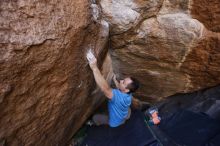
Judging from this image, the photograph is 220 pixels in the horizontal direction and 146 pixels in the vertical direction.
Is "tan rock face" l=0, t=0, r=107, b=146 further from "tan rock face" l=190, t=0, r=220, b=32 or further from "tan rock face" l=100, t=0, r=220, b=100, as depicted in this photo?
"tan rock face" l=190, t=0, r=220, b=32

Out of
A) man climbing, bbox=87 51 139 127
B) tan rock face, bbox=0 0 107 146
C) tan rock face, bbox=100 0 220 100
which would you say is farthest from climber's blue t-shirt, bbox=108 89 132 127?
tan rock face, bbox=100 0 220 100

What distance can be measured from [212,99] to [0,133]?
3060 millimetres

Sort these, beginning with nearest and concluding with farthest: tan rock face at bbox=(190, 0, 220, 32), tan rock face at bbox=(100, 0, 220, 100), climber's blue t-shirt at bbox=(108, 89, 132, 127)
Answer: tan rock face at bbox=(190, 0, 220, 32) < tan rock face at bbox=(100, 0, 220, 100) < climber's blue t-shirt at bbox=(108, 89, 132, 127)

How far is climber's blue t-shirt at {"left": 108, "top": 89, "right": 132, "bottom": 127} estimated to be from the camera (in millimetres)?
3768

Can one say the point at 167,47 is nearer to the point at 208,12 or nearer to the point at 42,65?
the point at 208,12

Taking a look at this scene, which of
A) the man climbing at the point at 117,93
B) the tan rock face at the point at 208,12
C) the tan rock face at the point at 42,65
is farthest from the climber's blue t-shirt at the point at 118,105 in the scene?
the tan rock face at the point at 208,12

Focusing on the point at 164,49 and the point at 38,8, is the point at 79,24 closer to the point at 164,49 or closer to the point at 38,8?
the point at 38,8

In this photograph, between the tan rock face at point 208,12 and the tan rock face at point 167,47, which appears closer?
the tan rock face at point 208,12

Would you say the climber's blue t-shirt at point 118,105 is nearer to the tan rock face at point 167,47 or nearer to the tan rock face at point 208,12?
the tan rock face at point 167,47

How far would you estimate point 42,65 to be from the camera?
114 inches

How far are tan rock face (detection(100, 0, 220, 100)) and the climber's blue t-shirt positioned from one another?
0.63 metres

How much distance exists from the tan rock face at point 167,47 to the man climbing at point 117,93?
41 centimetres

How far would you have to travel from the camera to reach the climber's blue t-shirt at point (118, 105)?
377 centimetres

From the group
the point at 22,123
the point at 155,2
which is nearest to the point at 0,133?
the point at 22,123
